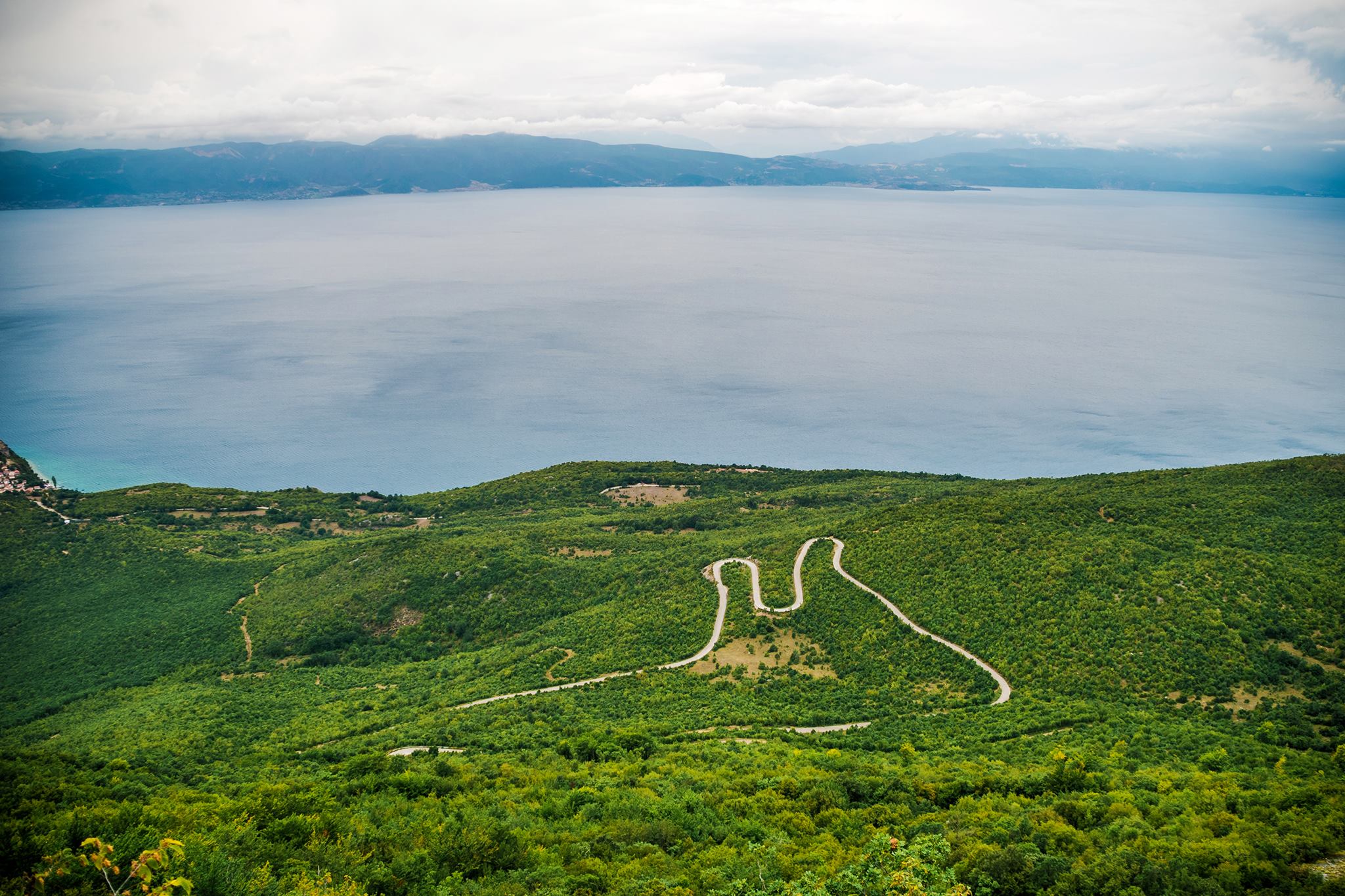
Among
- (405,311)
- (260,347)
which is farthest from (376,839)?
(405,311)

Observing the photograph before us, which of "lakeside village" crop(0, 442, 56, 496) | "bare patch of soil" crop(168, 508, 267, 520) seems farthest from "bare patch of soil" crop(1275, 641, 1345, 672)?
"lakeside village" crop(0, 442, 56, 496)

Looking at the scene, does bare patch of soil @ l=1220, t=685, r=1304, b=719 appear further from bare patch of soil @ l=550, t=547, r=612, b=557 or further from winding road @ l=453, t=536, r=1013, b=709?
bare patch of soil @ l=550, t=547, r=612, b=557

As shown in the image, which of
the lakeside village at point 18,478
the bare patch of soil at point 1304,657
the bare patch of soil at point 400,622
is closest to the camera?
the bare patch of soil at point 1304,657

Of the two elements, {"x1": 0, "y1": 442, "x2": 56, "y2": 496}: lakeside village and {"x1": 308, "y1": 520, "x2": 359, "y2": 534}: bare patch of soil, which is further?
{"x1": 0, "y1": 442, "x2": 56, "y2": 496}: lakeside village

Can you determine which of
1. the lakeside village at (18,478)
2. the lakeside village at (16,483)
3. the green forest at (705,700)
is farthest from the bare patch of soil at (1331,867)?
the lakeside village at (16,483)

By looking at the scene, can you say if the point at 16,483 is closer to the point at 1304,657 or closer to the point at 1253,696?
the point at 1253,696

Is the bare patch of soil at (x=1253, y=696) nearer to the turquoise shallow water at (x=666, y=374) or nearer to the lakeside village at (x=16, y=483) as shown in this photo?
the turquoise shallow water at (x=666, y=374)
